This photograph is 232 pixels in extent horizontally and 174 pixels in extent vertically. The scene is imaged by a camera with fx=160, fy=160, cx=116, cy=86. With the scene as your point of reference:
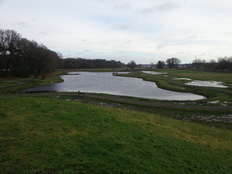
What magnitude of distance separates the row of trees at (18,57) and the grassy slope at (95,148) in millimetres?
62428

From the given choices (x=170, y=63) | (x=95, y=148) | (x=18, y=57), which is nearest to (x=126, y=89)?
(x=95, y=148)

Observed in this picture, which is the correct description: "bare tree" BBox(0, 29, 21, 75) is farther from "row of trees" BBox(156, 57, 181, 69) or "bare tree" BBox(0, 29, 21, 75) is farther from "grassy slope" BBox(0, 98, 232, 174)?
"row of trees" BBox(156, 57, 181, 69)

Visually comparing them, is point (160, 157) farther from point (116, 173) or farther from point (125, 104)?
point (125, 104)

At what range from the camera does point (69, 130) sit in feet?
33.9

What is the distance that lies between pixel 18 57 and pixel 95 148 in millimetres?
74496

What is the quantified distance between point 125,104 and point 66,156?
20.6 metres

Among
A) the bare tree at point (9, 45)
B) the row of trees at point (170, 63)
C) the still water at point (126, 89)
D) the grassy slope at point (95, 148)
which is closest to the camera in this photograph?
the grassy slope at point (95, 148)

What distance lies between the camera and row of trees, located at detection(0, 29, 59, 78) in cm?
6419

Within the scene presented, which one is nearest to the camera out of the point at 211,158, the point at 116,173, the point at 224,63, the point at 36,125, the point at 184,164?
the point at 116,173

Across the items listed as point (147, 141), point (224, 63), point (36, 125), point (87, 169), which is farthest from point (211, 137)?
point (224, 63)

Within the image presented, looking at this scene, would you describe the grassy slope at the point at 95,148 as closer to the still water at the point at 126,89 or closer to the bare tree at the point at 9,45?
the still water at the point at 126,89

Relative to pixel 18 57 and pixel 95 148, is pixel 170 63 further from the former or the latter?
pixel 95 148

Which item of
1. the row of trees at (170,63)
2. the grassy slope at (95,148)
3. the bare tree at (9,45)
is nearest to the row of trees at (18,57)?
the bare tree at (9,45)

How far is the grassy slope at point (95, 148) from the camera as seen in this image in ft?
21.8
